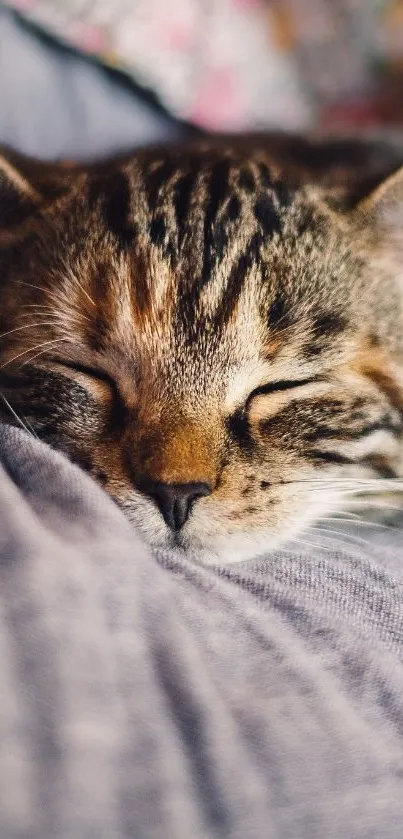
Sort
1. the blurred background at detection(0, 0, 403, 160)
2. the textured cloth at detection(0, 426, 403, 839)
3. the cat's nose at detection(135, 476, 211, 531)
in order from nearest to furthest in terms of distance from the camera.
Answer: the textured cloth at detection(0, 426, 403, 839), the cat's nose at detection(135, 476, 211, 531), the blurred background at detection(0, 0, 403, 160)

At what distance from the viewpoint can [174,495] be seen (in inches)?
28.0

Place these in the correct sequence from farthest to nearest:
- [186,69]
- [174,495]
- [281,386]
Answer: [186,69]
[281,386]
[174,495]

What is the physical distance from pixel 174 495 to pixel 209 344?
17cm

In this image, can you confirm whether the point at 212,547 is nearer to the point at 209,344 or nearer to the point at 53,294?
the point at 209,344

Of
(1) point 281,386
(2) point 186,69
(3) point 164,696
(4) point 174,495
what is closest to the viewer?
(3) point 164,696

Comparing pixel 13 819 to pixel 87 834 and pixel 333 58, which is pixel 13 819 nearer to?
pixel 87 834

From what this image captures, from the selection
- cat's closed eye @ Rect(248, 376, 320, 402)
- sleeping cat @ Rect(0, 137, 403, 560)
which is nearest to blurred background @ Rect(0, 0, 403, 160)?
sleeping cat @ Rect(0, 137, 403, 560)

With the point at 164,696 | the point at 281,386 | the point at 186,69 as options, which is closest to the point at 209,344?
the point at 281,386

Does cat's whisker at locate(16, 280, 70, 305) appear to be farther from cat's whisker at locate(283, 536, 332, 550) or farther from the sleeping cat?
cat's whisker at locate(283, 536, 332, 550)

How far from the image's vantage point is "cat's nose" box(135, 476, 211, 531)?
71 cm

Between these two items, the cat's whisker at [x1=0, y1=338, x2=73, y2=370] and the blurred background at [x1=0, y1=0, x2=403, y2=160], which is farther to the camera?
the blurred background at [x1=0, y1=0, x2=403, y2=160]

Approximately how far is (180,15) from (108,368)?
60cm

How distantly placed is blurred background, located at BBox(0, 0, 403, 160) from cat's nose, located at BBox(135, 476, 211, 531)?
2.07 feet

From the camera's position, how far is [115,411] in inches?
31.5
